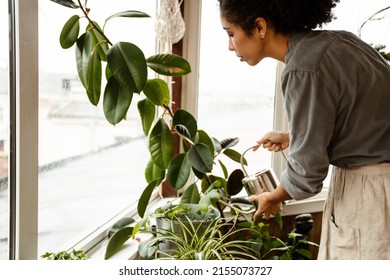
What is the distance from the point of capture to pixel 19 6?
51.3 inches

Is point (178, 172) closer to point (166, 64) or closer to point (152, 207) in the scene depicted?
point (166, 64)

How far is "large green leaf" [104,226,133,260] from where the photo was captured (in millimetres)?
1824

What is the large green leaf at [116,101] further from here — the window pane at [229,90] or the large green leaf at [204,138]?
the window pane at [229,90]

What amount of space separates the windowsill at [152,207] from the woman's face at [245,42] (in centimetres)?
95

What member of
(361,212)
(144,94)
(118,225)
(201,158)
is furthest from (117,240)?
(361,212)

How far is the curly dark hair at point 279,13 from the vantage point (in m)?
1.23

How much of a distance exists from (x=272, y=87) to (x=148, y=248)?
1.23 m

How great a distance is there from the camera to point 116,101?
58.7 inches

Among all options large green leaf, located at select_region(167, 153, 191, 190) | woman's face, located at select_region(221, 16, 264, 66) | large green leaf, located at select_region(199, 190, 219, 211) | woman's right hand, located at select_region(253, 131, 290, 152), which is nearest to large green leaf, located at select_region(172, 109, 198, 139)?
large green leaf, located at select_region(167, 153, 191, 190)

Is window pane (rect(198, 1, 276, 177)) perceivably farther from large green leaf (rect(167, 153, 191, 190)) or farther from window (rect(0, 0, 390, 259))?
large green leaf (rect(167, 153, 191, 190))

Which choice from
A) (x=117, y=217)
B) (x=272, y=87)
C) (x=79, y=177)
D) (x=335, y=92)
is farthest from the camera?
(x=272, y=87)

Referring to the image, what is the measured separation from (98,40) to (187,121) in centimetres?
47
